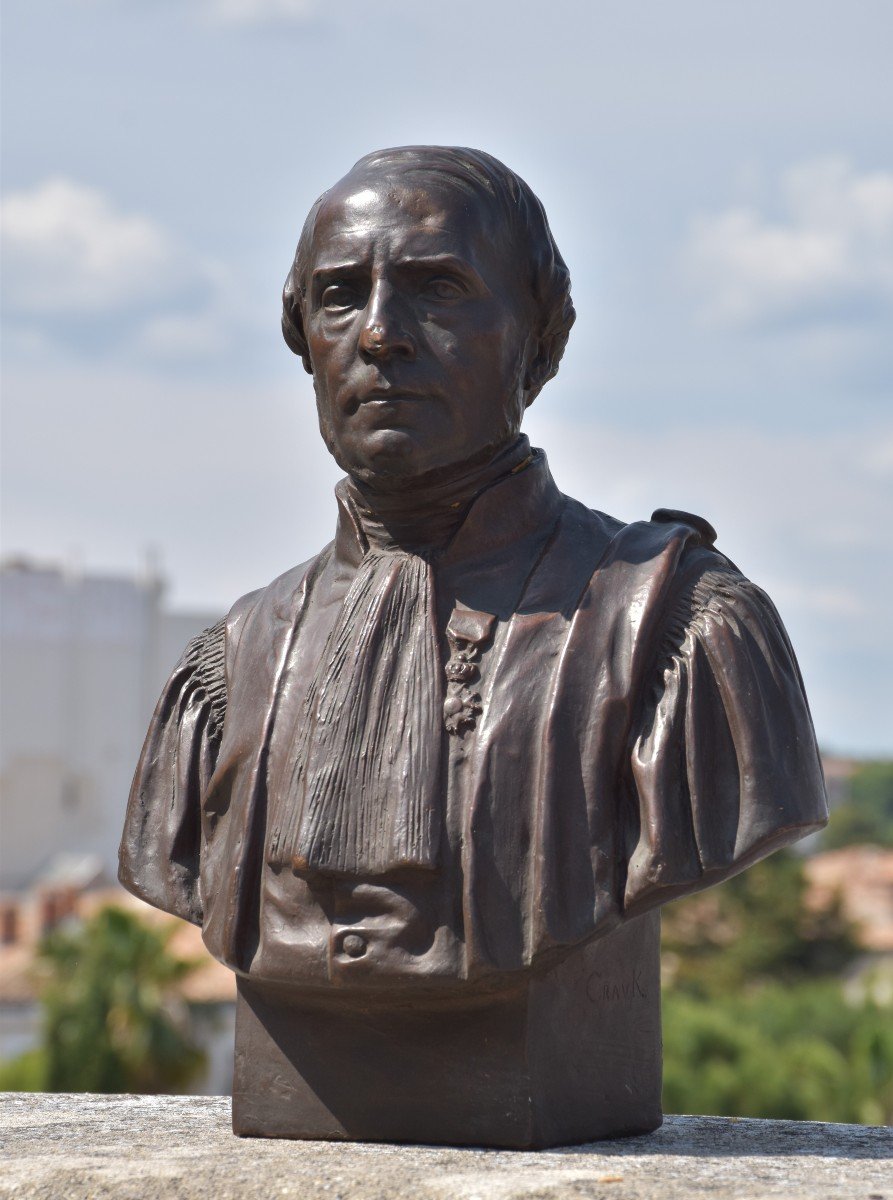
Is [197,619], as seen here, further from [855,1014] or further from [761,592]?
[761,592]

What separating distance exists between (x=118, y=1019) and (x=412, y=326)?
1513 cm

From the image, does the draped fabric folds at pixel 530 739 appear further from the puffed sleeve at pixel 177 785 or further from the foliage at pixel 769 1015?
the foliage at pixel 769 1015

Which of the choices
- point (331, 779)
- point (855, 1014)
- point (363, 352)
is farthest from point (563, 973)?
point (855, 1014)

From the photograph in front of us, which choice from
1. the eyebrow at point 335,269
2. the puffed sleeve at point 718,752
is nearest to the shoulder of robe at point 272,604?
the eyebrow at point 335,269

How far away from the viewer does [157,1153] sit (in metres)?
4.78

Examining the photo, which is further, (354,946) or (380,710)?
(380,710)

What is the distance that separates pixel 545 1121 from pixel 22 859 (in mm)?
47416

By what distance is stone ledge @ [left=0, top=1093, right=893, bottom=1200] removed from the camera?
430 centimetres

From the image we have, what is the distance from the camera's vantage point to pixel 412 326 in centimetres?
485

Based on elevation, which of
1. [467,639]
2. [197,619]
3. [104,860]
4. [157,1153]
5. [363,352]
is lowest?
[157,1153]

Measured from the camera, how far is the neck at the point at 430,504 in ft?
16.5

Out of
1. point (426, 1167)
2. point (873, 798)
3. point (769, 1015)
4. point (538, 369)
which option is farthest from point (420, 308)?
point (873, 798)

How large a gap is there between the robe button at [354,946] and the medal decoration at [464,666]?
20.0 inches

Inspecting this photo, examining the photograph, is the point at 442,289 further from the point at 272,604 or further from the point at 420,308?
the point at 272,604
